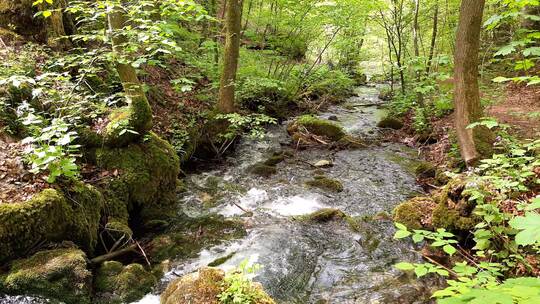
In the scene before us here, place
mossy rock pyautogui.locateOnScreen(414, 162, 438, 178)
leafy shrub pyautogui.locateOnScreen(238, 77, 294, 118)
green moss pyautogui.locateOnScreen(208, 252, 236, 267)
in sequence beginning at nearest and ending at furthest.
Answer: green moss pyautogui.locateOnScreen(208, 252, 236, 267), mossy rock pyautogui.locateOnScreen(414, 162, 438, 178), leafy shrub pyautogui.locateOnScreen(238, 77, 294, 118)

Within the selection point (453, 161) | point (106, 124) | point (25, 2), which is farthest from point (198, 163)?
point (453, 161)

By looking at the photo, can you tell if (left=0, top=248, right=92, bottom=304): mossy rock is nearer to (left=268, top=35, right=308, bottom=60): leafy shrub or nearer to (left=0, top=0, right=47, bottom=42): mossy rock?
(left=0, top=0, right=47, bottom=42): mossy rock

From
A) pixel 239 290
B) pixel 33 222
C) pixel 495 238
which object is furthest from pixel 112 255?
pixel 495 238

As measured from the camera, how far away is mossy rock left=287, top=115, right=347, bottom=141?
10.9 m

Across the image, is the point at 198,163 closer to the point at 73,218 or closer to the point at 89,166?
the point at 89,166

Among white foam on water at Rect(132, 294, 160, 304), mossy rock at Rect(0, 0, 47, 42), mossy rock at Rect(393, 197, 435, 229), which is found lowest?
white foam on water at Rect(132, 294, 160, 304)

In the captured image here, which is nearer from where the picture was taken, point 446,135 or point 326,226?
point 326,226

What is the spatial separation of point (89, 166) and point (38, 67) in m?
2.32

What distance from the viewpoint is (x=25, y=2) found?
709 centimetres

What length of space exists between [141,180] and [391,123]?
9.05 metres

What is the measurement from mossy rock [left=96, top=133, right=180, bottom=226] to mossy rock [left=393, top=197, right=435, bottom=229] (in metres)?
4.02

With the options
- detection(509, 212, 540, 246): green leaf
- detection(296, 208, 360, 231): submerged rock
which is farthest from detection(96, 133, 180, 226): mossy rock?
detection(509, 212, 540, 246): green leaf

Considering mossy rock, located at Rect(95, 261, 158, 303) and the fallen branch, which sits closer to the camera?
mossy rock, located at Rect(95, 261, 158, 303)

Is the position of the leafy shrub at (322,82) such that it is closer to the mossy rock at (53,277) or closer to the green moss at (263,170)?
the green moss at (263,170)
